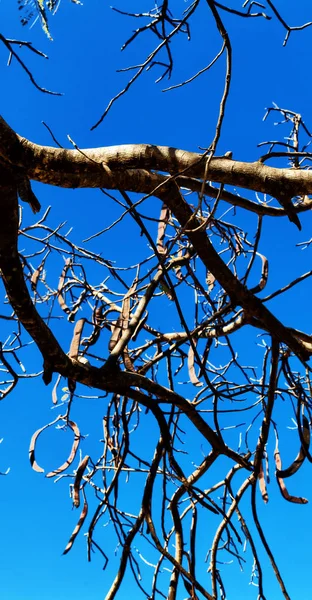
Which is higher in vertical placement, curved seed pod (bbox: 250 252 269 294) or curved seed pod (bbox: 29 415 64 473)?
curved seed pod (bbox: 250 252 269 294)

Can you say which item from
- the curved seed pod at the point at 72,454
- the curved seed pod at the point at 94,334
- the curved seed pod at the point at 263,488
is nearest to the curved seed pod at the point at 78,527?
the curved seed pod at the point at 72,454

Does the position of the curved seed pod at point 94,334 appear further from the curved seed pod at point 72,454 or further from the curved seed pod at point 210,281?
the curved seed pod at point 210,281

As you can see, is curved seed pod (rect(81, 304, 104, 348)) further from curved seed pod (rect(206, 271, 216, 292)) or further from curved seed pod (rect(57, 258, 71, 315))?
curved seed pod (rect(206, 271, 216, 292))

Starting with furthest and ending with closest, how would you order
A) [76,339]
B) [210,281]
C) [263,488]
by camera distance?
[210,281]
[263,488]
[76,339]

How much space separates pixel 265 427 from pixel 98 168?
1.22 m

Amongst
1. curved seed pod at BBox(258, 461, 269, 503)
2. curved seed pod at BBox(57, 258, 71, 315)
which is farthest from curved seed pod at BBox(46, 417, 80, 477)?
curved seed pod at BBox(258, 461, 269, 503)

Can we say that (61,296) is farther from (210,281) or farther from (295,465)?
(295,465)

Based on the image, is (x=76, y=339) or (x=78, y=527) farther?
(x=78, y=527)

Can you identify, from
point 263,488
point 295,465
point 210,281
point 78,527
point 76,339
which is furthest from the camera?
point 210,281

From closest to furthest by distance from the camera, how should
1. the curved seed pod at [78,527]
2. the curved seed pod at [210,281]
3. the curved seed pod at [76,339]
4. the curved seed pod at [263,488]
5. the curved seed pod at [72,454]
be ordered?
1. the curved seed pod at [76,339]
2. the curved seed pod at [78,527]
3. the curved seed pod at [72,454]
4. the curved seed pod at [263,488]
5. the curved seed pod at [210,281]

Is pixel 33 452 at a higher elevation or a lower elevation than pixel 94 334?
lower

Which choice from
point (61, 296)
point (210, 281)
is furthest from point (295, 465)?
point (61, 296)

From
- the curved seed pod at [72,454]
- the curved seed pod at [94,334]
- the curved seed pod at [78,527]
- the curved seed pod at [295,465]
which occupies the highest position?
the curved seed pod at [94,334]

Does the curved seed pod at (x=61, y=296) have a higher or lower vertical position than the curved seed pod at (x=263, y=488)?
higher
